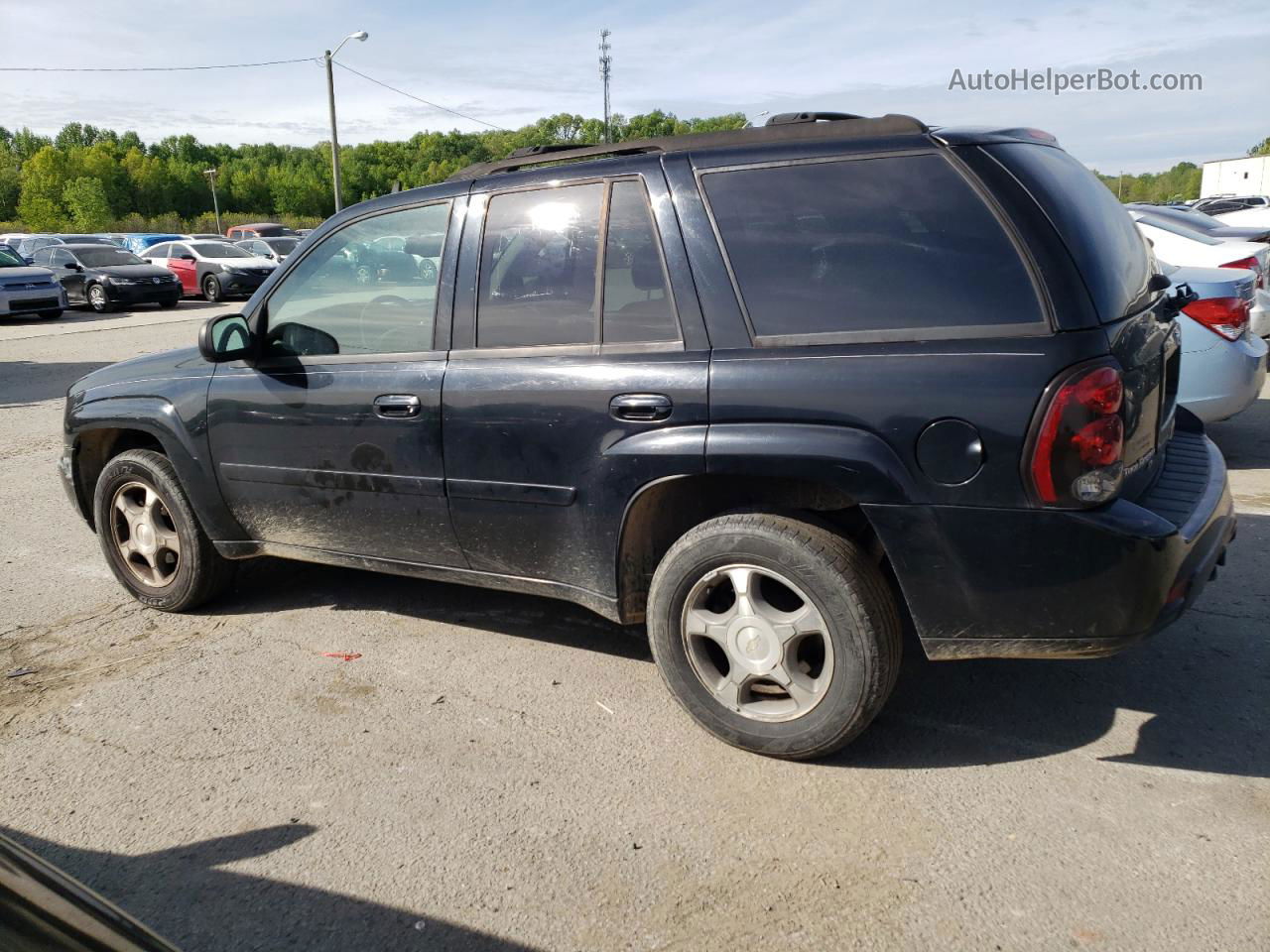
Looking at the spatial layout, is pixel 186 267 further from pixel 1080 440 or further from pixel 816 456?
pixel 1080 440

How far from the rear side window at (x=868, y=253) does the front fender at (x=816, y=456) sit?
29 centimetres

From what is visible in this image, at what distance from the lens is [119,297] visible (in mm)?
22594

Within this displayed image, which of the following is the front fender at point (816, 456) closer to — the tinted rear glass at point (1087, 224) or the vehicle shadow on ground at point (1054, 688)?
the tinted rear glass at point (1087, 224)

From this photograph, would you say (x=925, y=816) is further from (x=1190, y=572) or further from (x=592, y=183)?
(x=592, y=183)

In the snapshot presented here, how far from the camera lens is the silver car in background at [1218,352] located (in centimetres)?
623

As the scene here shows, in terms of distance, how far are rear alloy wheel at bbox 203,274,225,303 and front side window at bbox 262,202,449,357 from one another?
23202mm

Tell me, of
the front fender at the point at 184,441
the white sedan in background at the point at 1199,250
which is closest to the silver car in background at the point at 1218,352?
the white sedan in background at the point at 1199,250

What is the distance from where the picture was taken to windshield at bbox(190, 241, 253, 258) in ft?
85.1

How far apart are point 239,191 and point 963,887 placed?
369ft

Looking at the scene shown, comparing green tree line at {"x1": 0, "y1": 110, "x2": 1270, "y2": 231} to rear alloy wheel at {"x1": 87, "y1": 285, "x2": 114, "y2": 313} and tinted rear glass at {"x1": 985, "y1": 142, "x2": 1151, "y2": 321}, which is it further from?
tinted rear glass at {"x1": 985, "y1": 142, "x2": 1151, "y2": 321}

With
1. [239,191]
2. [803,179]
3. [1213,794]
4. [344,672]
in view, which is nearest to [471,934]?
[344,672]

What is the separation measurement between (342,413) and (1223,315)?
5.29 meters

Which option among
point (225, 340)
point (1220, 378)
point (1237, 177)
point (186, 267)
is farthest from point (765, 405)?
point (1237, 177)

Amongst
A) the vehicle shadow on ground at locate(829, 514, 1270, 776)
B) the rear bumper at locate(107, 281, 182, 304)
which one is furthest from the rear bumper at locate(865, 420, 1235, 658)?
the rear bumper at locate(107, 281, 182, 304)
